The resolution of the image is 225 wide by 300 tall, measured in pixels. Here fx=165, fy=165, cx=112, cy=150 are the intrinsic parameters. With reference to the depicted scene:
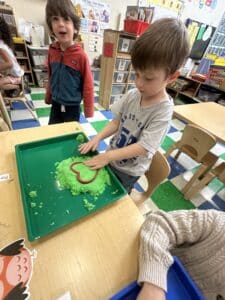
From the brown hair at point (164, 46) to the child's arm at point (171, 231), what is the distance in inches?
15.7

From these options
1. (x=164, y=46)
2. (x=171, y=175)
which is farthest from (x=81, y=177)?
(x=171, y=175)

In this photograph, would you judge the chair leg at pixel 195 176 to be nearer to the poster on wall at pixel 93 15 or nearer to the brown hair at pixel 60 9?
the brown hair at pixel 60 9

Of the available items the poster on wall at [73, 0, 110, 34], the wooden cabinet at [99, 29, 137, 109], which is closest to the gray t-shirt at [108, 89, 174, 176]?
the wooden cabinet at [99, 29, 137, 109]

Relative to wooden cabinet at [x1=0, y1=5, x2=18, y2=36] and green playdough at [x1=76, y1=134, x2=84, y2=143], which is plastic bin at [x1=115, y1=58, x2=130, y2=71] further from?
green playdough at [x1=76, y1=134, x2=84, y2=143]

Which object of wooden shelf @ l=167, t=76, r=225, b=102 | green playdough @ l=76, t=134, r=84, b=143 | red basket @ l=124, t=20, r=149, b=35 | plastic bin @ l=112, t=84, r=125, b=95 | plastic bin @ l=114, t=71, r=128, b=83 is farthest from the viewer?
wooden shelf @ l=167, t=76, r=225, b=102

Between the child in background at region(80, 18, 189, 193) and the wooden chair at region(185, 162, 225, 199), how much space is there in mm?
786

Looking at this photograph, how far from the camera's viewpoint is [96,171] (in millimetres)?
533

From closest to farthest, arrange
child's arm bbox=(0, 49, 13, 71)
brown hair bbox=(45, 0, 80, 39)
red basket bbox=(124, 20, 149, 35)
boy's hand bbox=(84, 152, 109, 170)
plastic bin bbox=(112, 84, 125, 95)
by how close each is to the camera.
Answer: boy's hand bbox=(84, 152, 109, 170) → brown hair bbox=(45, 0, 80, 39) → child's arm bbox=(0, 49, 13, 71) → red basket bbox=(124, 20, 149, 35) → plastic bin bbox=(112, 84, 125, 95)

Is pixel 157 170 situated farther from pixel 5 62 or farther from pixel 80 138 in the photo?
pixel 5 62

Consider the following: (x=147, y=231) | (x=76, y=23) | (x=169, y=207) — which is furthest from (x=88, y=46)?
(x=147, y=231)

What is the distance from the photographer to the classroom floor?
1274mm

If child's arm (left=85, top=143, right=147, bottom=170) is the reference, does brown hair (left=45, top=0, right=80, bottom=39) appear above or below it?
above

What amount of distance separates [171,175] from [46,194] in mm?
1308

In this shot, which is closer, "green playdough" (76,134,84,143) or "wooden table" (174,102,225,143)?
"green playdough" (76,134,84,143)
